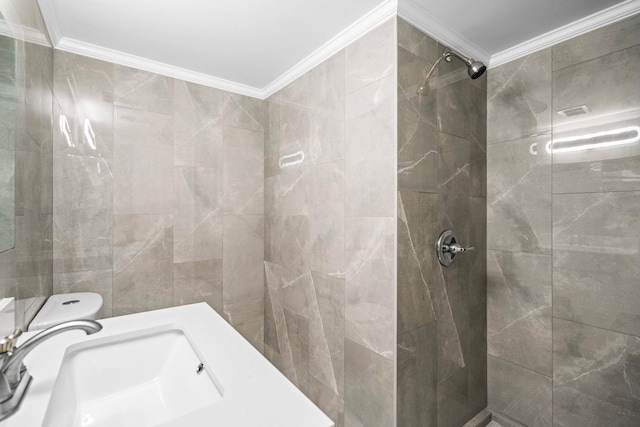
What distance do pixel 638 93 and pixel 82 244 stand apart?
303 cm

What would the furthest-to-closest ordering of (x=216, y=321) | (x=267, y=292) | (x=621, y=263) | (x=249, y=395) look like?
(x=267, y=292) < (x=621, y=263) < (x=216, y=321) < (x=249, y=395)

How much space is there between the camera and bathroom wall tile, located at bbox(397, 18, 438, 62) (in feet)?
4.53

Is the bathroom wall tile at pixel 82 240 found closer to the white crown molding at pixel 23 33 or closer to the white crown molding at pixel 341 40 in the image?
the white crown molding at pixel 23 33

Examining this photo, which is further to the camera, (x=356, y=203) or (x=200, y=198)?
(x=200, y=198)

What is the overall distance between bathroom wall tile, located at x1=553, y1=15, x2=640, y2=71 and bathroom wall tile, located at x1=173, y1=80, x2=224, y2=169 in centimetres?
217

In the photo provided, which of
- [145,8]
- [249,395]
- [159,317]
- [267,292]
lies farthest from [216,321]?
[145,8]

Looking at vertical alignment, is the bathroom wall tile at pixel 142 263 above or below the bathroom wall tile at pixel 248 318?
above

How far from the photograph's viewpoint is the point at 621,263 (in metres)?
1.43

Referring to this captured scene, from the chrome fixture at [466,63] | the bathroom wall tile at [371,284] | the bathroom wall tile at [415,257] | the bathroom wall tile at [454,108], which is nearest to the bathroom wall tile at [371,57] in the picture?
the chrome fixture at [466,63]

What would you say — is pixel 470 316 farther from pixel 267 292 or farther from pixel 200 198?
pixel 200 198

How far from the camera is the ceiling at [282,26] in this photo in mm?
1406

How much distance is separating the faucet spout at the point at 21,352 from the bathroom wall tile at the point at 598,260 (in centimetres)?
213

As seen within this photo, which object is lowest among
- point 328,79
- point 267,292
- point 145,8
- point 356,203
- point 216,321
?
point 267,292

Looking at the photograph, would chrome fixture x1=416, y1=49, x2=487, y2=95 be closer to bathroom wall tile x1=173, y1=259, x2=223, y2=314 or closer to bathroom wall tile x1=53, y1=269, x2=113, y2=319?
bathroom wall tile x1=173, y1=259, x2=223, y2=314
